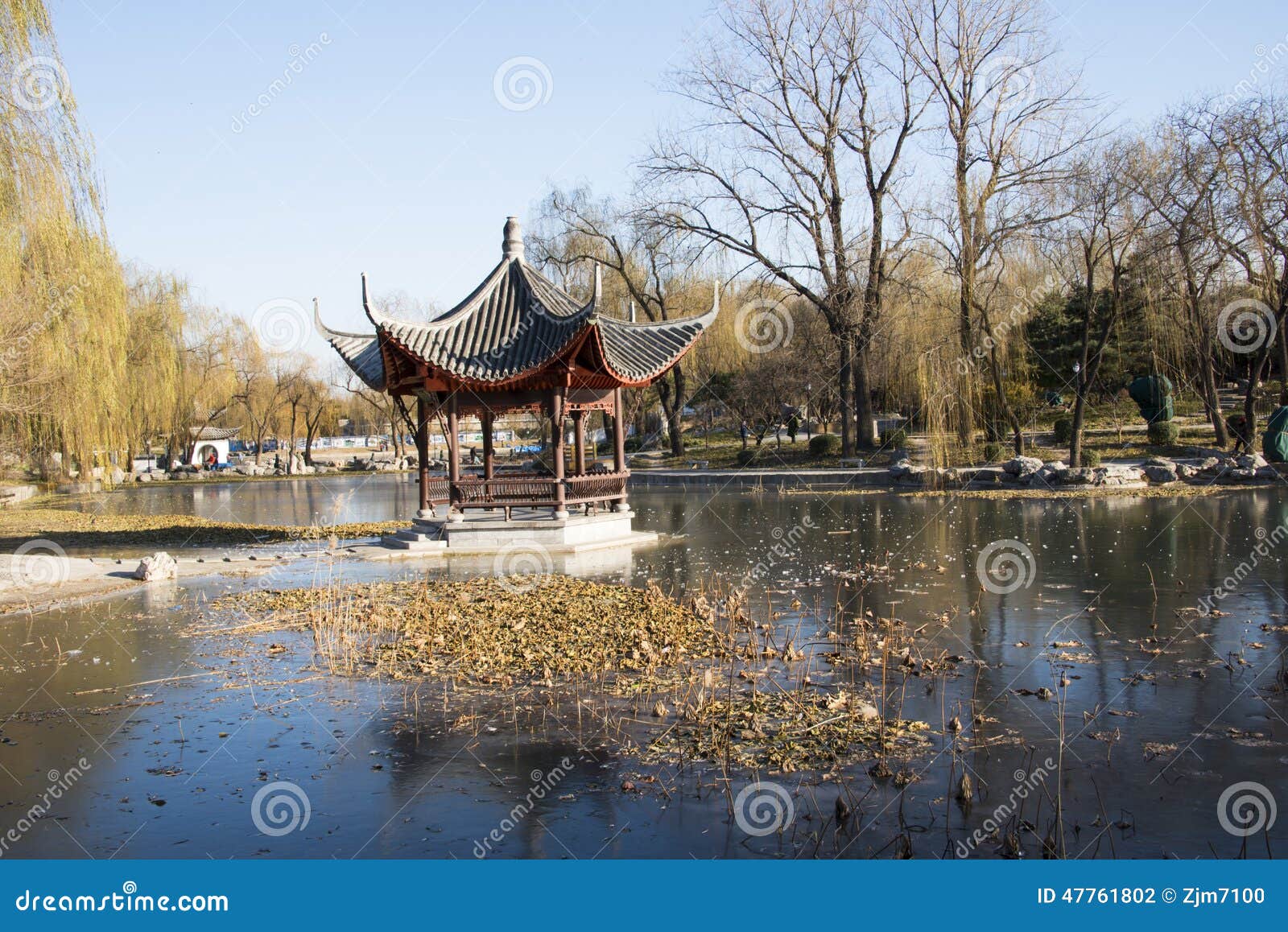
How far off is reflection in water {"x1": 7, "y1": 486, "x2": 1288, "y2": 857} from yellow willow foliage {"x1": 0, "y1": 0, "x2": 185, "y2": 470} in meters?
5.95

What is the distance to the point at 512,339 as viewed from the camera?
1642 centimetres

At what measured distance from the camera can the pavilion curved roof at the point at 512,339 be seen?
15.4 metres

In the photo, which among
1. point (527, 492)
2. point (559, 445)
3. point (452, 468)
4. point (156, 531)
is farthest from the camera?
point (156, 531)

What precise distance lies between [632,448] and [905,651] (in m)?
34.6

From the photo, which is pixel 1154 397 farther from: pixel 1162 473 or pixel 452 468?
pixel 452 468

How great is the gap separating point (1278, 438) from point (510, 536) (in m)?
17.3

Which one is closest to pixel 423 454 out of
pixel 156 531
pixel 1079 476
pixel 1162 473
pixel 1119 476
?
pixel 156 531

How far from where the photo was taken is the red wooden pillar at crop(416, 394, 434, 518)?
1716 centimetres

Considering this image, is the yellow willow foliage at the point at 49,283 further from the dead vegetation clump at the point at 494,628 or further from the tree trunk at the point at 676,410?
the tree trunk at the point at 676,410

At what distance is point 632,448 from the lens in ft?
138

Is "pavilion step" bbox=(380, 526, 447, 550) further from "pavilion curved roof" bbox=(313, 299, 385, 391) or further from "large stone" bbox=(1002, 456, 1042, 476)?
"large stone" bbox=(1002, 456, 1042, 476)

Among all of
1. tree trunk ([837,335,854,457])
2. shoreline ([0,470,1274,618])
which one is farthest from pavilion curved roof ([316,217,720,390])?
tree trunk ([837,335,854,457])

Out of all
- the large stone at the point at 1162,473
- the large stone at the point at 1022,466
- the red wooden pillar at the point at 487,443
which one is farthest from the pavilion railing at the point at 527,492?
the large stone at the point at 1162,473

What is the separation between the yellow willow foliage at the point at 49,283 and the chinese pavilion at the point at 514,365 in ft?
13.4
